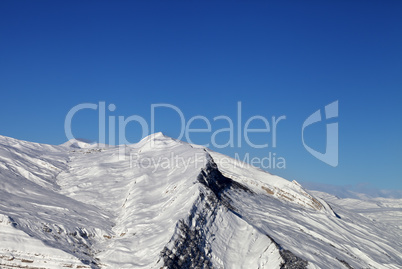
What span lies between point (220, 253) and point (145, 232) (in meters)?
8.00

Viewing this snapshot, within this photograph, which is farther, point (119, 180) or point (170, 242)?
point (119, 180)

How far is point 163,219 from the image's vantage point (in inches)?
1565

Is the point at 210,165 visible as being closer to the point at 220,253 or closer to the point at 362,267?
the point at 220,253

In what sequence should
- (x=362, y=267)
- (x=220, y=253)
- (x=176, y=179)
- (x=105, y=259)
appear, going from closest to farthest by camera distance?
(x=105, y=259) < (x=220, y=253) < (x=362, y=267) < (x=176, y=179)

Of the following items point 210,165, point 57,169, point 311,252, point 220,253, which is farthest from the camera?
point 57,169

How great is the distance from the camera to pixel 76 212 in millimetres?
43875

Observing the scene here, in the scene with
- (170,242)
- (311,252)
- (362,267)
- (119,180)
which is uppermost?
(119,180)

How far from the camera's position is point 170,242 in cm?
3338

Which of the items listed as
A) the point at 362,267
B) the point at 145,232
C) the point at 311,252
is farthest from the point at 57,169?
the point at 362,267

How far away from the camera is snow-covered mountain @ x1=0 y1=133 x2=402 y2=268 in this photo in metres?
33.1

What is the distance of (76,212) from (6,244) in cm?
1278

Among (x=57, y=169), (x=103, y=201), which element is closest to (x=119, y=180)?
(x=103, y=201)

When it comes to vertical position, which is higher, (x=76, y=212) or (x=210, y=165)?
(x=210, y=165)

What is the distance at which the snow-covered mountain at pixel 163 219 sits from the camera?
33.1 m
